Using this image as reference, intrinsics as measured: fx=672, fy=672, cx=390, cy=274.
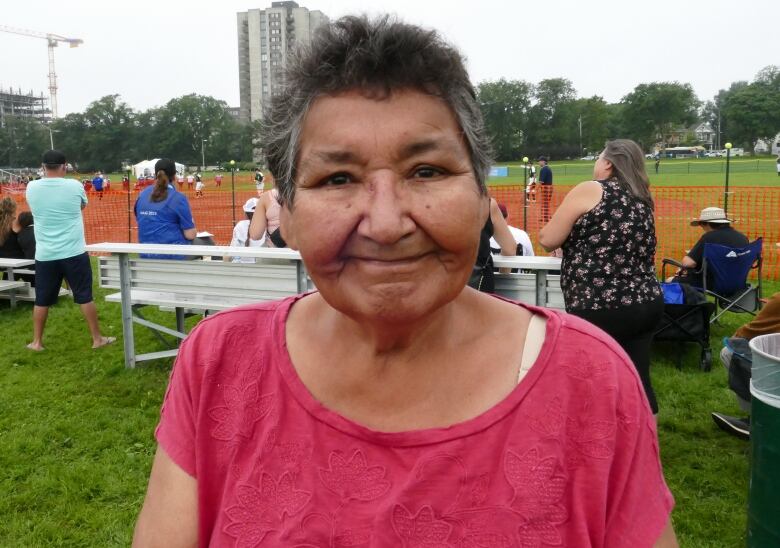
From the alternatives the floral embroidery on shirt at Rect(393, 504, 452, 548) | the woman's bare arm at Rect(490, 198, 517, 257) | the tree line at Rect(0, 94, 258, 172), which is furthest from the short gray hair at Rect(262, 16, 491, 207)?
the tree line at Rect(0, 94, 258, 172)

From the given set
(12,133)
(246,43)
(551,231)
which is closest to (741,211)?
(551,231)

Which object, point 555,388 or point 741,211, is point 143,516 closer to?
point 555,388

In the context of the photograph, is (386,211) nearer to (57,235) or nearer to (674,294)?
(674,294)

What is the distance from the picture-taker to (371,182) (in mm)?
1166

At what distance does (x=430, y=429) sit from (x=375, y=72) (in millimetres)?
659

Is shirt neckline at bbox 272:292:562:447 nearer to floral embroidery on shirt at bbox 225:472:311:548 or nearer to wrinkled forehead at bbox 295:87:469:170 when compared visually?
floral embroidery on shirt at bbox 225:472:311:548

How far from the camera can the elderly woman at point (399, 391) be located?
3.86 feet

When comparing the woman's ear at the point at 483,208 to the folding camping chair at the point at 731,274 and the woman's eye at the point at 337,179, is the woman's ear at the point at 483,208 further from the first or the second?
the folding camping chair at the point at 731,274

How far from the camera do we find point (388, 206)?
1.15 metres

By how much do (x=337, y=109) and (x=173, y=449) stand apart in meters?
0.76

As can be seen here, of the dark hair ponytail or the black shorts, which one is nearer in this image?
the black shorts

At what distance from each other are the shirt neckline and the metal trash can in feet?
6.31

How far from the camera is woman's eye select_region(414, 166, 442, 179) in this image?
1.18 m

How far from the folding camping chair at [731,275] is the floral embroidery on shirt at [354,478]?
718 cm
